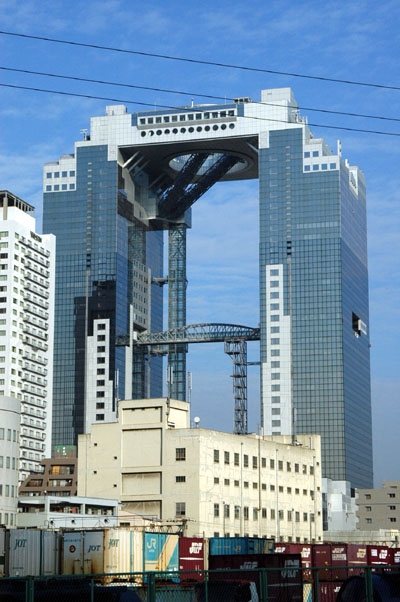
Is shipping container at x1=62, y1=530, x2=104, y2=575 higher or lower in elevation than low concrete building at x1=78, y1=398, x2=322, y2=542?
lower

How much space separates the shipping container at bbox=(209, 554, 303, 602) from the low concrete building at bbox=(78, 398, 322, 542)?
78871 mm

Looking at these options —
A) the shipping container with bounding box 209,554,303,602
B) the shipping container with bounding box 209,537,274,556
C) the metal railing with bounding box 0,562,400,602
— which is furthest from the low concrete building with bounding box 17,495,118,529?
the metal railing with bounding box 0,562,400,602

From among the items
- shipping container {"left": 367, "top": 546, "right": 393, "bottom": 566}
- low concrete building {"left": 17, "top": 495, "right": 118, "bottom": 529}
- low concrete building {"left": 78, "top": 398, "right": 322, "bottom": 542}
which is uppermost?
low concrete building {"left": 78, "top": 398, "right": 322, "bottom": 542}

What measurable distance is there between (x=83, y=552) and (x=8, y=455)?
168 ft

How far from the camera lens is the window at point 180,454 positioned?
144 meters

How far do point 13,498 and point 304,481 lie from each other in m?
54.1

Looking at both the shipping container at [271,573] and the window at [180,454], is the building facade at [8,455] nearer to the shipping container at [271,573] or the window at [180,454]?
the window at [180,454]

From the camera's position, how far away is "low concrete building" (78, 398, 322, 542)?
14388 cm

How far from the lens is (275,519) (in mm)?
160250

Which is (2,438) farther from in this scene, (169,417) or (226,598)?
(226,598)

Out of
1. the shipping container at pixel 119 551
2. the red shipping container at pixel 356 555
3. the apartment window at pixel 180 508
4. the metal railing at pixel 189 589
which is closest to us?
the metal railing at pixel 189 589

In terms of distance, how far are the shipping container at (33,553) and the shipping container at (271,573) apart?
2069 centimetres

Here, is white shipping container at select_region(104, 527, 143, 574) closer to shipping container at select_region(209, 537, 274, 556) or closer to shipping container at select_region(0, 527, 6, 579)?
shipping container at select_region(209, 537, 274, 556)

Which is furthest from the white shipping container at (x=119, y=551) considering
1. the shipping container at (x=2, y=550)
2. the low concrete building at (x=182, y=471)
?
the low concrete building at (x=182, y=471)
